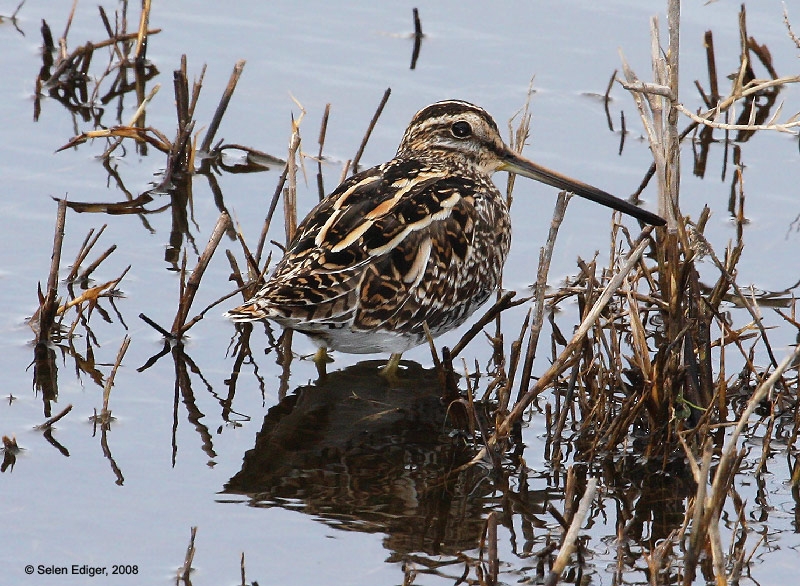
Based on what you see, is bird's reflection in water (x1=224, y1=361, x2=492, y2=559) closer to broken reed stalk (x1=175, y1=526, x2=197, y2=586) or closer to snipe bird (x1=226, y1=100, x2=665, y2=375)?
snipe bird (x1=226, y1=100, x2=665, y2=375)

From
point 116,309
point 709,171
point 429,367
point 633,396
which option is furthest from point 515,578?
point 709,171

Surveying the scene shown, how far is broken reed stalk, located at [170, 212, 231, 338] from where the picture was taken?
22.3ft

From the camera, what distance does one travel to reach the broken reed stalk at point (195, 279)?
680cm

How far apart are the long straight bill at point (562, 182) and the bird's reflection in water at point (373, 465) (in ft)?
4.11

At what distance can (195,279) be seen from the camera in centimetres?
678

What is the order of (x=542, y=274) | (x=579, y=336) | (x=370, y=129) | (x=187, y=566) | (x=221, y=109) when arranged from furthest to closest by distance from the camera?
(x=221, y=109), (x=370, y=129), (x=542, y=274), (x=579, y=336), (x=187, y=566)

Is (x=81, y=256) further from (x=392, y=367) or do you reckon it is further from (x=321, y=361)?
(x=392, y=367)

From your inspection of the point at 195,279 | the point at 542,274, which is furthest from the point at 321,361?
the point at 542,274

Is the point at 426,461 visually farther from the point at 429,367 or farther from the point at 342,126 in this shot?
the point at 342,126

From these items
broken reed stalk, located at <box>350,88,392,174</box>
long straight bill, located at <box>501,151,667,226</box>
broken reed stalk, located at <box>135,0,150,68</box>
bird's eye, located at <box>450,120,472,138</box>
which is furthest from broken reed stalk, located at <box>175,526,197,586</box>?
broken reed stalk, located at <box>135,0,150,68</box>

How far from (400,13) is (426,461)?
18.2 ft

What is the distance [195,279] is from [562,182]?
2079mm

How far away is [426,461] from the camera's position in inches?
249

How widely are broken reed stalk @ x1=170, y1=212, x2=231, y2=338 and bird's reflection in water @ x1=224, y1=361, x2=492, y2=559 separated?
0.68 metres
